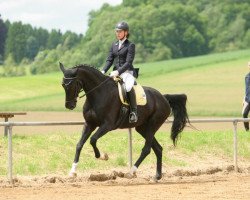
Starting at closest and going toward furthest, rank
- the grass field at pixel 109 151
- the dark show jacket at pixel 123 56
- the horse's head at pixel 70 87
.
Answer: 1. the horse's head at pixel 70 87
2. the dark show jacket at pixel 123 56
3. the grass field at pixel 109 151

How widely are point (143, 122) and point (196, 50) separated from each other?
111 m

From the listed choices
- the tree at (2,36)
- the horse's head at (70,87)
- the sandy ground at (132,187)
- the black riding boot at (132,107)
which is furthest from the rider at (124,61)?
the tree at (2,36)

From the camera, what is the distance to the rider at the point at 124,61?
14938 millimetres

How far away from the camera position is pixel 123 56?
15.2 metres

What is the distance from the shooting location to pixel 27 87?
67938 millimetres

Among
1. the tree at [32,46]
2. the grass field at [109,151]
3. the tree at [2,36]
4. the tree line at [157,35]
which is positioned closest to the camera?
the grass field at [109,151]

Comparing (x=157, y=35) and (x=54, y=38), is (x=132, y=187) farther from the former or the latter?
(x=54, y=38)

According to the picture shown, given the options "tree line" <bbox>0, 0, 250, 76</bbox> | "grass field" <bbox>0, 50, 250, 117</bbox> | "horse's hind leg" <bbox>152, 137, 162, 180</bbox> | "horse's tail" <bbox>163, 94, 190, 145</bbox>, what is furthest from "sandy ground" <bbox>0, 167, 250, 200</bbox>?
"tree line" <bbox>0, 0, 250, 76</bbox>

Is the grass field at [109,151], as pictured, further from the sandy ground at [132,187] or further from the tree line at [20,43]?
the tree line at [20,43]

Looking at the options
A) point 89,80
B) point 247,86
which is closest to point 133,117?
point 89,80

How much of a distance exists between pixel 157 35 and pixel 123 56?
10583 centimetres

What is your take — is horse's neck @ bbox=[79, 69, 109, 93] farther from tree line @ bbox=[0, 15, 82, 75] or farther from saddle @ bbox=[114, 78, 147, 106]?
tree line @ bbox=[0, 15, 82, 75]

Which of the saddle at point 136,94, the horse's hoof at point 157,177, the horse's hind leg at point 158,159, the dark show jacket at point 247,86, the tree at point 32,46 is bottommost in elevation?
the tree at point 32,46

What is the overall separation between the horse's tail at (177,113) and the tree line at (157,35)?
87173 mm
